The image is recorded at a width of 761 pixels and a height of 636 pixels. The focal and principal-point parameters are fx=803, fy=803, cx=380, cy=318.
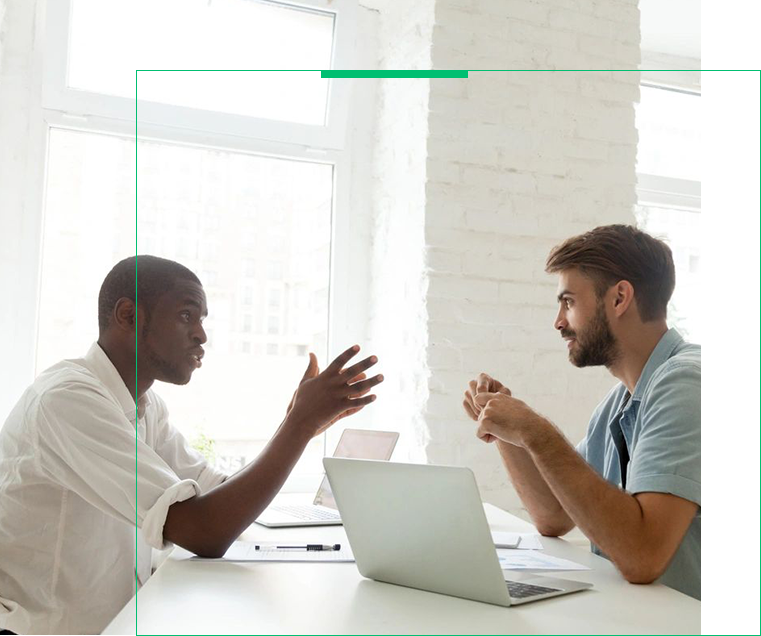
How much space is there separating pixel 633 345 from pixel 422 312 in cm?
93

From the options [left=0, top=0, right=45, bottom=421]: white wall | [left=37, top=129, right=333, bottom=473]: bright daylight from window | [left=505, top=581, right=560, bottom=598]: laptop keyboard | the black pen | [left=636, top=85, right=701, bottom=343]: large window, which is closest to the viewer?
[left=505, top=581, right=560, bottom=598]: laptop keyboard

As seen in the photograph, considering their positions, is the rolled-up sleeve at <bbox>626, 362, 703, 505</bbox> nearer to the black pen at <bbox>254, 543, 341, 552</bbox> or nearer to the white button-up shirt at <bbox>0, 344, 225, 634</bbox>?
the black pen at <bbox>254, 543, 341, 552</bbox>

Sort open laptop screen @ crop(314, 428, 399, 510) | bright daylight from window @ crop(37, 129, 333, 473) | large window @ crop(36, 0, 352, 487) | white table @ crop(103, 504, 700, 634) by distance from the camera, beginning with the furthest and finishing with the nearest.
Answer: large window @ crop(36, 0, 352, 487), bright daylight from window @ crop(37, 129, 333, 473), open laptop screen @ crop(314, 428, 399, 510), white table @ crop(103, 504, 700, 634)

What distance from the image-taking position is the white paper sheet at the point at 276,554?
1.32 metres

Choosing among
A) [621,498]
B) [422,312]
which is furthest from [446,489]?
[422,312]

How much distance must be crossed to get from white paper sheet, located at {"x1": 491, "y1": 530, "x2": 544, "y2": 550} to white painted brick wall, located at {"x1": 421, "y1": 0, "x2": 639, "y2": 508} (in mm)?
173

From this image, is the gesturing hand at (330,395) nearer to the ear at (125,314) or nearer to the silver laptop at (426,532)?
the silver laptop at (426,532)

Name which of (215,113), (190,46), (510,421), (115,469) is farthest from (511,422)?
(190,46)

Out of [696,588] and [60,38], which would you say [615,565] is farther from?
[60,38]

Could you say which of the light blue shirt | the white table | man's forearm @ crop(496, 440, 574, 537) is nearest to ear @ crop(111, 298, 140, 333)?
the white table

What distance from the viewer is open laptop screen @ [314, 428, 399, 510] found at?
6.20ft

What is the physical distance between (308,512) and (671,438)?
2.87ft

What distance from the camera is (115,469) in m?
1.33

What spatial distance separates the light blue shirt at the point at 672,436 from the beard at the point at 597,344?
0.07 metres
